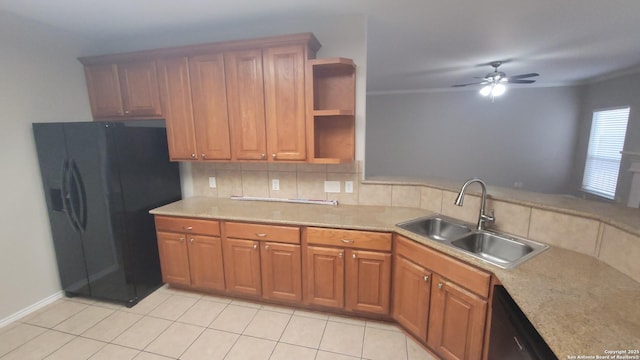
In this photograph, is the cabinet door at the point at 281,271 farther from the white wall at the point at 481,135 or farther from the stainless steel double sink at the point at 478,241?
the white wall at the point at 481,135

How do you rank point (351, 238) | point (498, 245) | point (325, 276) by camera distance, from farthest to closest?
point (325, 276) < point (351, 238) < point (498, 245)

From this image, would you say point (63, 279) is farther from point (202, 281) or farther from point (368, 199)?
point (368, 199)

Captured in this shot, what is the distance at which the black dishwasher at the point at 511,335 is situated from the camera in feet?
3.23

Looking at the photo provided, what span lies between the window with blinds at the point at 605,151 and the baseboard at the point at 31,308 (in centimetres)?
812

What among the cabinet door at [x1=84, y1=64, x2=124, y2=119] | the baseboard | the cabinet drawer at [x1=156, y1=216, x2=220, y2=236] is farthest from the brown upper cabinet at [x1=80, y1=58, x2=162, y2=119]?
the baseboard

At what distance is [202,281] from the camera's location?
→ 2414mm

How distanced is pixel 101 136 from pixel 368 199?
7.50 ft

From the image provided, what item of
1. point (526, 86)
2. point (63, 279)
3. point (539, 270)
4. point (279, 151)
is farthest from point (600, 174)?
point (63, 279)

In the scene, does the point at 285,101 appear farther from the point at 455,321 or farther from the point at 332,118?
the point at 455,321

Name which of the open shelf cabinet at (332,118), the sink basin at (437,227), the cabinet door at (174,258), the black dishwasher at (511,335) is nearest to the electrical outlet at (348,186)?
the open shelf cabinet at (332,118)

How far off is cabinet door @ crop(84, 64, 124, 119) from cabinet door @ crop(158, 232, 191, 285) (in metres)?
1.31

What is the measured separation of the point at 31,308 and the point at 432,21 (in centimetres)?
431

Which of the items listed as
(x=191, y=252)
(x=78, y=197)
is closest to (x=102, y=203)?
(x=78, y=197)

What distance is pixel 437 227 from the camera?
2.14m
